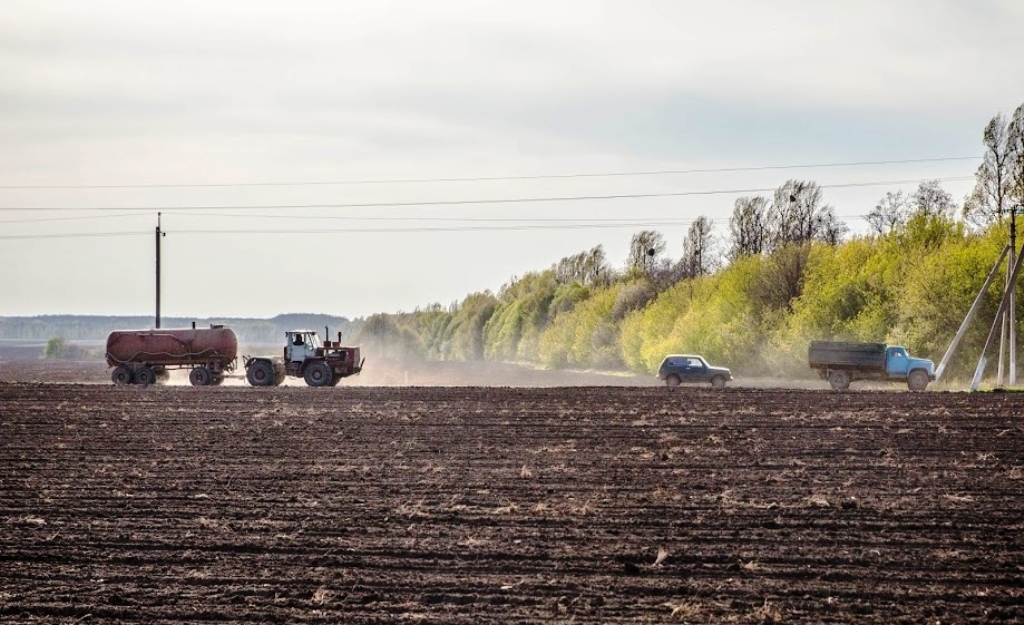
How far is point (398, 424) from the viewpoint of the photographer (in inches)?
1336

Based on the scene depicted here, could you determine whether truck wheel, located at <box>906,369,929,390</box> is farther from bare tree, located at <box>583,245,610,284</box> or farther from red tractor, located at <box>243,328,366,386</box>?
bare tree, located at <box>583,245,610,284</box>

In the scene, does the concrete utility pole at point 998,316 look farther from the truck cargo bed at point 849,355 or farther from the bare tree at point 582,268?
the bare tree at point 582,268

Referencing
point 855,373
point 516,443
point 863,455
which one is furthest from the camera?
point 855,373

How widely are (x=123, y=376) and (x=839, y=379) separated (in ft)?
105


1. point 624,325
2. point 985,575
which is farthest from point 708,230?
point 985,575

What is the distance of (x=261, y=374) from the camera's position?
167 ft

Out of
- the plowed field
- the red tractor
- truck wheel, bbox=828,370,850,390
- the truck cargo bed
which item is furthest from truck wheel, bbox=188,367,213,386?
truck wheel, bbox=828,370,850,390

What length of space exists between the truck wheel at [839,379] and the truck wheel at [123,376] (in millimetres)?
31339

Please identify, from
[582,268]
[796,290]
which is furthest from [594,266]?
[796,290]

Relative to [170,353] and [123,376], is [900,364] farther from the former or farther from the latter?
[123,376]

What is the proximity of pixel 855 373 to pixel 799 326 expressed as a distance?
19.2 m

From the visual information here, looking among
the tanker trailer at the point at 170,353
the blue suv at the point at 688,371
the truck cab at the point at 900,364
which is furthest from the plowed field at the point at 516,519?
the blue suv at the point at 688,371

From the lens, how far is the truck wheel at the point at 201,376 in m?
53.2

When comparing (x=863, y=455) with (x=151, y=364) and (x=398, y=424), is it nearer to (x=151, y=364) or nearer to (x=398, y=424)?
(x=398, y=424)
